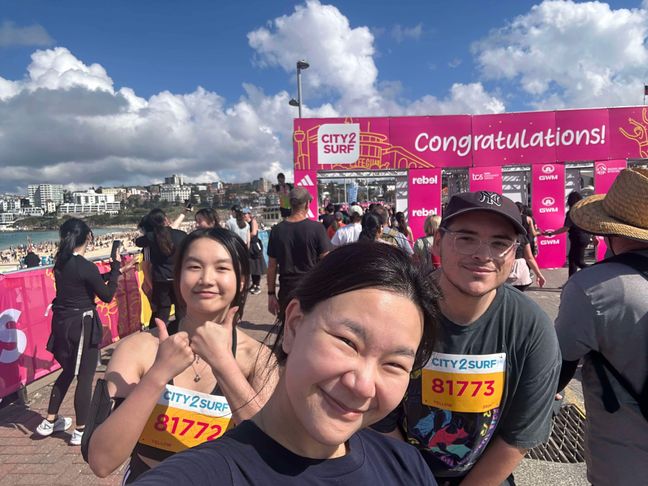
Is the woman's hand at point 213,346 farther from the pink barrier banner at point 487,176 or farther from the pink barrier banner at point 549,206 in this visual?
the pink barrier banner at point 549,206

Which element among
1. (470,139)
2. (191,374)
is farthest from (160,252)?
(470,139)

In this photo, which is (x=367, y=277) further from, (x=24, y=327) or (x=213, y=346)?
(x=24, y=327)

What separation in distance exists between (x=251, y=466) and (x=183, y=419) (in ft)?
2.84

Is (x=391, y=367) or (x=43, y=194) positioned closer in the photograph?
(x=391, y=367)

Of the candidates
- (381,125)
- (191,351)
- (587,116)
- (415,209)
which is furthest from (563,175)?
(191,351)

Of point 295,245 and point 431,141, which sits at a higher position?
point 431,141

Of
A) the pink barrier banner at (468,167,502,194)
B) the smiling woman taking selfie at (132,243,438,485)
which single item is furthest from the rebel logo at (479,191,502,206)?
the pink barrier banner at (468,167,502,194)

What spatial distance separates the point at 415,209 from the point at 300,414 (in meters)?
10.3

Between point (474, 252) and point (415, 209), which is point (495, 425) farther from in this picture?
point (415, 209)

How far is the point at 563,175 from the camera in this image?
10547mm

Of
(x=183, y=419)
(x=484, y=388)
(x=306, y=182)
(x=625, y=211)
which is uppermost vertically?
(x=306, y=182)

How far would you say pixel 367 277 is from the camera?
91 cm

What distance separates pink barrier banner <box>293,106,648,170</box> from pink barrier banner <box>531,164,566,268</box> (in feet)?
1.05

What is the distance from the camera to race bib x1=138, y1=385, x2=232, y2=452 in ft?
5.08
